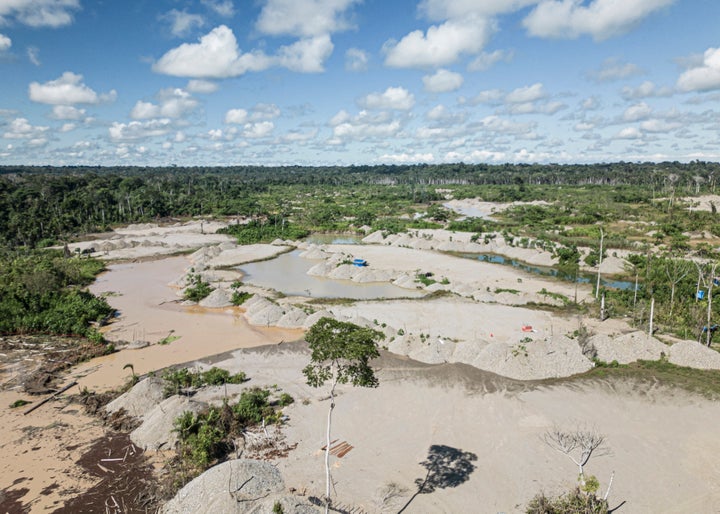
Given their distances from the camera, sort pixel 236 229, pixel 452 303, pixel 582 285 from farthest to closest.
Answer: pixel 236 229 < pixel 582 285 < pixel 452 303

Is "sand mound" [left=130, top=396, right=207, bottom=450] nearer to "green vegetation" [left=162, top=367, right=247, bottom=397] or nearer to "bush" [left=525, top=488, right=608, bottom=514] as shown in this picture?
"green vegetation" [left=162, top=367, right=247, bottom=397]

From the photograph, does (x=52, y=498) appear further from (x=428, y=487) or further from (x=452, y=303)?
(x=452, y=303)

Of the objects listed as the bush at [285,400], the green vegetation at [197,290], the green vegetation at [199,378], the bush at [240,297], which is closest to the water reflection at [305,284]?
the bush at [240,297]

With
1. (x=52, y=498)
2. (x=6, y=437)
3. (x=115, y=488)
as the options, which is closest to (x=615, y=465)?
(x=115, y=488)

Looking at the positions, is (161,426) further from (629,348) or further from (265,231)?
(265,231)

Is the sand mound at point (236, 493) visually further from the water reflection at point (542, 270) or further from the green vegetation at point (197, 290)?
the water reflection at point (542, 270)

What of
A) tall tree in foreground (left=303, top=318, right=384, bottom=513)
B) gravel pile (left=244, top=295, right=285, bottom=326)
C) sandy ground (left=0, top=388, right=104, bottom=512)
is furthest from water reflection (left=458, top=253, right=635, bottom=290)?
sandy ground (left=0, top=388, right=104, bottom=512)
